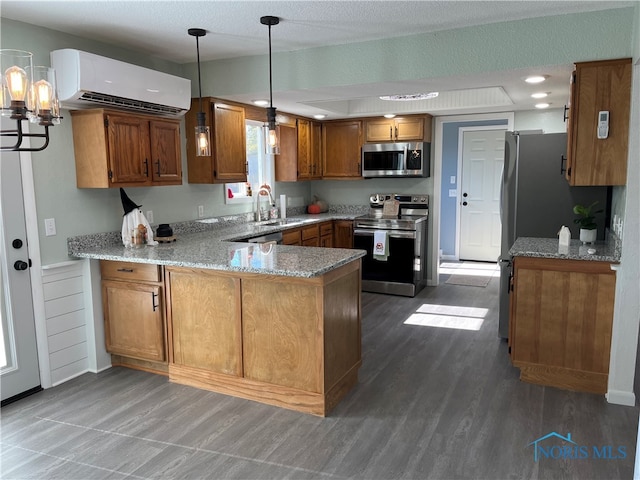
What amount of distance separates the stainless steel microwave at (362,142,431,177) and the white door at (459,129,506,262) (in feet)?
5.79

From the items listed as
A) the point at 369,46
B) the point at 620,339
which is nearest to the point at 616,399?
the point at 620,339

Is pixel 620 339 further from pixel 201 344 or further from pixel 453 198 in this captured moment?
pixel 453 198

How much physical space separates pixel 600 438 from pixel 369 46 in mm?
2915

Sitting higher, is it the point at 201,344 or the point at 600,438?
the point at 201,344

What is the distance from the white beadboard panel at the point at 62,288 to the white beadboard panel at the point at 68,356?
0.39 meters

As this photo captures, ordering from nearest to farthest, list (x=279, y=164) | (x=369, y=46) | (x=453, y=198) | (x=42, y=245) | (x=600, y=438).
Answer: (x=600, y=438) < (x=42, y=245) < (x=369, y=46) < (x=279, y=164) < (x=453, y=198)

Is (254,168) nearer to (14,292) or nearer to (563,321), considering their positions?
(14,292)

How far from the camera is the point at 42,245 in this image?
10.6 feet

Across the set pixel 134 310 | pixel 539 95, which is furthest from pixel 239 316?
pixel 539 95

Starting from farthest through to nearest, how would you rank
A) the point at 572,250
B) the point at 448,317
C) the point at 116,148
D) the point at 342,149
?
the point at 342,149, the point at 448,317, the point at 116,148, the point at 572,250

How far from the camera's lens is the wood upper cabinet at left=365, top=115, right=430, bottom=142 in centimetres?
584

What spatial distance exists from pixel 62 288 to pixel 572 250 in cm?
348

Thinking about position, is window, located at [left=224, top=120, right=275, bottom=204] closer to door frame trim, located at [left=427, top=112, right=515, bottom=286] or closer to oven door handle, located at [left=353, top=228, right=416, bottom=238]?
oven door handle, located at [left=353, top=228, right=416, bottom=238]

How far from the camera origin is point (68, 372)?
3453mm
